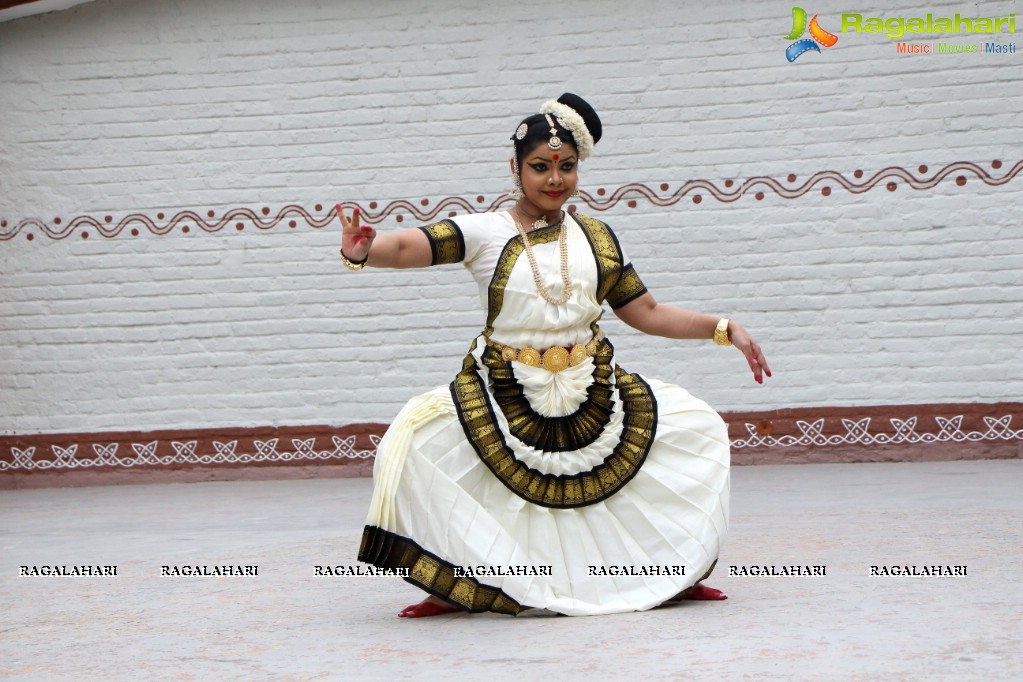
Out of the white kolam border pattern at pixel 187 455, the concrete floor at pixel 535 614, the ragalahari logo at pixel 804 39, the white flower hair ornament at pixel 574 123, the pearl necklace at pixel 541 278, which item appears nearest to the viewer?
the concrete floor at pixel 535 614

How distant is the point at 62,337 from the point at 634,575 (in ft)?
20.0

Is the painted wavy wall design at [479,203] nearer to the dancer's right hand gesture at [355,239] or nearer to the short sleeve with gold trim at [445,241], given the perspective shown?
the short sleeve with gold trim at [445,241]

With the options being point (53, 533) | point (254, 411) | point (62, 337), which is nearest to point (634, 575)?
point (53, 533)

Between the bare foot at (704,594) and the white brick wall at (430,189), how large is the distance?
4.47 m

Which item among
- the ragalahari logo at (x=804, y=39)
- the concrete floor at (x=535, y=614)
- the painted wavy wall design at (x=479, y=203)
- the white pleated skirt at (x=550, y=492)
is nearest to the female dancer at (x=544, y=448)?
the white pleated skirt at (x=550, y=492)

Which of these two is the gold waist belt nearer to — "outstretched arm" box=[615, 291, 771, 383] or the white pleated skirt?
the white pleated skirt

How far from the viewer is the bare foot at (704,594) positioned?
15.2 feet

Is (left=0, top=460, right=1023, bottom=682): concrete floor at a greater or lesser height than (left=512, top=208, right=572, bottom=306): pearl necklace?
lesser

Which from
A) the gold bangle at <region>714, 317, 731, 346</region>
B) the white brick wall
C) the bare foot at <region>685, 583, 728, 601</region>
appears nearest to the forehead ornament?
the gold bangle at <region>714, 317, 731, 346</region>

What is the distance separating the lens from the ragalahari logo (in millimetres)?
8977

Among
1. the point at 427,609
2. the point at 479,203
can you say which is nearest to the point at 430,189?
the point at 479,203

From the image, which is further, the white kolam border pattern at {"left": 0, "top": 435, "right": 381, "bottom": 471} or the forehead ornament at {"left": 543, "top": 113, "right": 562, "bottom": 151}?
the white kolam border pattern at {"left": 0, "top": 435, "right": 381, "bottom": 471}

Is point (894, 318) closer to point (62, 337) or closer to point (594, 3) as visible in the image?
point (594, 3)

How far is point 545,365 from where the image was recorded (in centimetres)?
470
